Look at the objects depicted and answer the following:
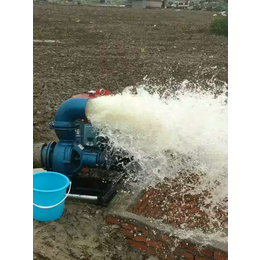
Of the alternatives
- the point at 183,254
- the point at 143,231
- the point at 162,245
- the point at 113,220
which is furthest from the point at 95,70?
the point at 183,254

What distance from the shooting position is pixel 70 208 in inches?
126

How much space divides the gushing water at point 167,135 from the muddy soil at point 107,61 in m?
1.69

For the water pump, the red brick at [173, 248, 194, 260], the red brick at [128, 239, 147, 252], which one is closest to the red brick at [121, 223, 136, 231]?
the red brick at [128, 239, 147, 252]

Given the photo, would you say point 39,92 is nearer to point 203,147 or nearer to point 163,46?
point 203,147

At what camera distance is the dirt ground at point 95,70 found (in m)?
2.83

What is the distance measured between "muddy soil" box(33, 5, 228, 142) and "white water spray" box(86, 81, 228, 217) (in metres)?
1.70

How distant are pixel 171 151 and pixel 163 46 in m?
10.1

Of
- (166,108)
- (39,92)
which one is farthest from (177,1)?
(166,108)

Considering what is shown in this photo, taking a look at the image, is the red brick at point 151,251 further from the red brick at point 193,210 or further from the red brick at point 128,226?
the red brick at point 193,210

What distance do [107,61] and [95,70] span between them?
133cm

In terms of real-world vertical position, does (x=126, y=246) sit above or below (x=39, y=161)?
below

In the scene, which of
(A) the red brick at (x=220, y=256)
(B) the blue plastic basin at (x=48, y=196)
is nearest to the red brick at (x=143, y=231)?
(A) the red brick at (x=220, y=256)

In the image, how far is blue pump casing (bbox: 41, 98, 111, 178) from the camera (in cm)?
333

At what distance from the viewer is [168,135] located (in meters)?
3.41
